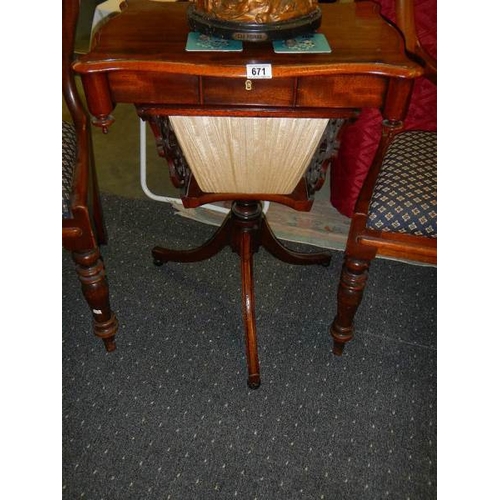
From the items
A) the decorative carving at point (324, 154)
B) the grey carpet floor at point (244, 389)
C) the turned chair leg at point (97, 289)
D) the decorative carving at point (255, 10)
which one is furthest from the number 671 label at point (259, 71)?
the grey carpet floor at point (244, 389)

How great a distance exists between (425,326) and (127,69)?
4.10ft

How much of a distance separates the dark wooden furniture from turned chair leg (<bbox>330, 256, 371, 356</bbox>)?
37 cm

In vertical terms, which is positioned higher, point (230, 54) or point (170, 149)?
point (230, 54)

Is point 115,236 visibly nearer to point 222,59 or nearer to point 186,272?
point 186,272

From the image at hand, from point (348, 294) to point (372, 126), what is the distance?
808 mm

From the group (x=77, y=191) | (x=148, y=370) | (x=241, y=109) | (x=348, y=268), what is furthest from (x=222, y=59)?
(x=148, y=370)

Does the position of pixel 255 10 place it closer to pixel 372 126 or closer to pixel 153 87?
pixel 153 87

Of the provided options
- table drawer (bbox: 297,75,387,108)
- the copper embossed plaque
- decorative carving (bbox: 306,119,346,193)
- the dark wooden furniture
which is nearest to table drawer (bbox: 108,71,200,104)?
the dark wooden furniture

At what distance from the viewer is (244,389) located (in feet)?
4.92

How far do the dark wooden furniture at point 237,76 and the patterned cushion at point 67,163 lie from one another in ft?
0.65

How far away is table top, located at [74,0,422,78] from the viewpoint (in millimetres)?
1040

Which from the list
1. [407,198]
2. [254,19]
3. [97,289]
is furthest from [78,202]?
[407,198]

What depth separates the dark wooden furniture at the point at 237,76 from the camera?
1.05m

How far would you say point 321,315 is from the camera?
68.7 inches
